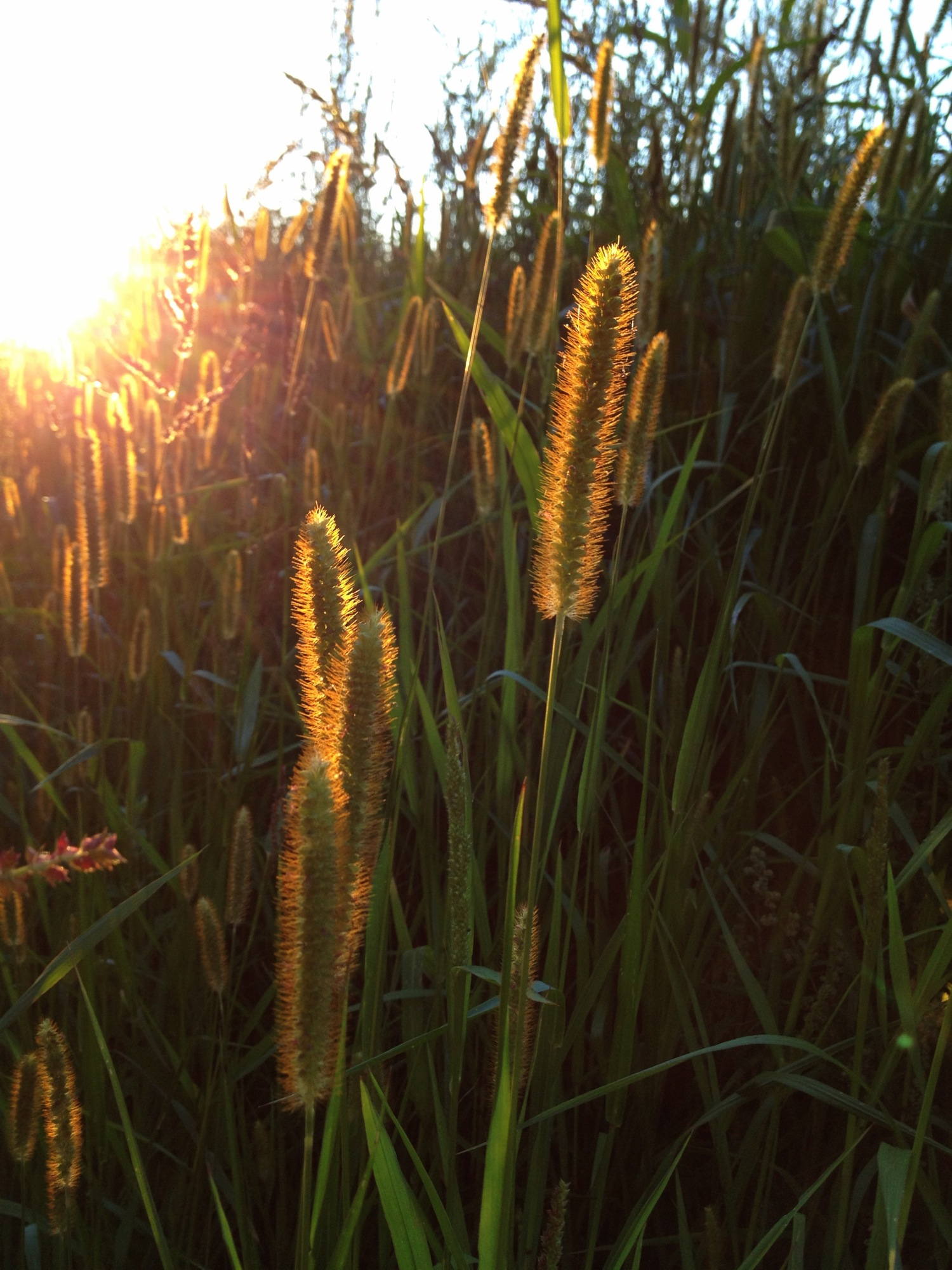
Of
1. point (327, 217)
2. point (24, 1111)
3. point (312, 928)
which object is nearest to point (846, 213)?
point (327, 217)

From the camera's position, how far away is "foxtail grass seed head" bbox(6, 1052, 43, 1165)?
0.99m

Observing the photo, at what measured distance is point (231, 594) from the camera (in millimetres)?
1760

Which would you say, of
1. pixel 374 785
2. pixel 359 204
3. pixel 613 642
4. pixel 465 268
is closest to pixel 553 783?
pixel 613 642

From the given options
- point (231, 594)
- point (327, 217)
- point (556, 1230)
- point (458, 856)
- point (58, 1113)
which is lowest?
point (556, 1230)

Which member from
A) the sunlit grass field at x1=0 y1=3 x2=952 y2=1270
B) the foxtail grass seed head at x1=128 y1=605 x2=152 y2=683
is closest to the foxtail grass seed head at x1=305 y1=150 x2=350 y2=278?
the sunlit grass field at x1=0 y1=3 x2=952 y2=1270

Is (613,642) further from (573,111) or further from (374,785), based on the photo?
(573,111)

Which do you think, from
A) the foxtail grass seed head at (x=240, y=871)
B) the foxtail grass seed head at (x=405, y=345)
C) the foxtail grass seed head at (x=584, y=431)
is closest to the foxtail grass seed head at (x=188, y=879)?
the foxtail grass seed head at (x=240, y=871)

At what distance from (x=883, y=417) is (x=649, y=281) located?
0.45 m

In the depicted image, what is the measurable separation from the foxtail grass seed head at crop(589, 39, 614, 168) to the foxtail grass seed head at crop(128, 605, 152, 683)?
103 centimetres

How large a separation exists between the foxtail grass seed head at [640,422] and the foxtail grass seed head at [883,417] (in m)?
0.40

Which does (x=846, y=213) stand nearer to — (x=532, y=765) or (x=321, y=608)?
(x=532, y=765)

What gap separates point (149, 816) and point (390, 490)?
1.16 meters

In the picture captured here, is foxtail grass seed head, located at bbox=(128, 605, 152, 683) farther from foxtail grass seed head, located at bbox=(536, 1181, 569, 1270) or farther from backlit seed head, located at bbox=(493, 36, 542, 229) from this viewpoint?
foxtail grass seed head, located at bbox=(536, 1181, 569, 1270)

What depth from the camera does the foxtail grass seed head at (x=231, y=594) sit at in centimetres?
172
